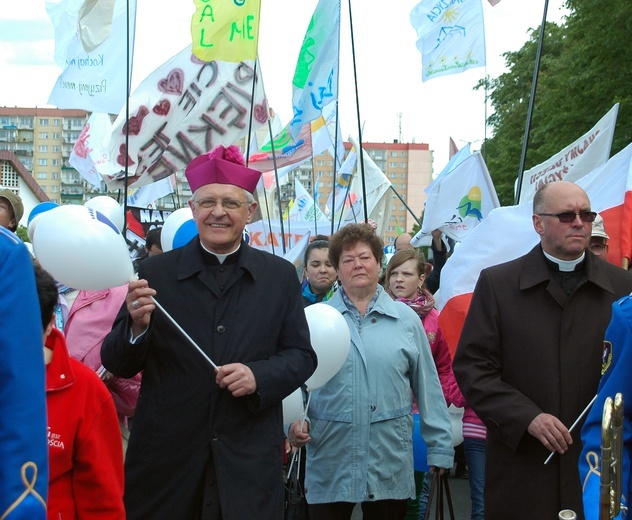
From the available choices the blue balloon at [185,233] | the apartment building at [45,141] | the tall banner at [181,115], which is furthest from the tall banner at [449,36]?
the apartment building at [45,141]

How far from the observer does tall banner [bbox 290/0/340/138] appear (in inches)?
448

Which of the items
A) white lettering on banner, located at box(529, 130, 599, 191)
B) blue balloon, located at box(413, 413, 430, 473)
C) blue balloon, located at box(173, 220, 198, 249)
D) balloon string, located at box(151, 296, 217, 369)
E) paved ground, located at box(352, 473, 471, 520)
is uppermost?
white lettering on banner, located at box(529, 130, 599, 191)

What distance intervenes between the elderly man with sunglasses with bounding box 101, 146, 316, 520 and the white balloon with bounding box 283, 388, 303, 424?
0.90 metres

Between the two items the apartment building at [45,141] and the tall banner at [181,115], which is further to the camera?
the apartment building at [45,141]

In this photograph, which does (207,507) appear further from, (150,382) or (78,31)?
(78,31)

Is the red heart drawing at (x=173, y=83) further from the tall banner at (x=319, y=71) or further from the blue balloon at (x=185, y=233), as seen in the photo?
the blue balloon at (x=185, y=233)

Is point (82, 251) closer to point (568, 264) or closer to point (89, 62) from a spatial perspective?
point (568, 264)

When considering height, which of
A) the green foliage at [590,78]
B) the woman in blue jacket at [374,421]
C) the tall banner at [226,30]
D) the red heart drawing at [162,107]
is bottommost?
the woman in blue jacket at [374,421]

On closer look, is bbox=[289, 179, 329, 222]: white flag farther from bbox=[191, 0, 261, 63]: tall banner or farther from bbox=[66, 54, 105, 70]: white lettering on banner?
bbox=[191, 0, 261, 63]: tall banner

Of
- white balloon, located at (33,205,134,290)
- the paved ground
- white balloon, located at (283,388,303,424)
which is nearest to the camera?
white balloon, located at (33,205,134,290)

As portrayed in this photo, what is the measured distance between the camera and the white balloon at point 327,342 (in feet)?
15.1

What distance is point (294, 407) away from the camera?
15.5 feet

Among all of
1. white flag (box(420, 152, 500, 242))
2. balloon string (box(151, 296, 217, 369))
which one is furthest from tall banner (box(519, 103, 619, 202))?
balloon string (box(151, 296, 217, 369))

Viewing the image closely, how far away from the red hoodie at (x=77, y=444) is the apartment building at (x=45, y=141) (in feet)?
535
